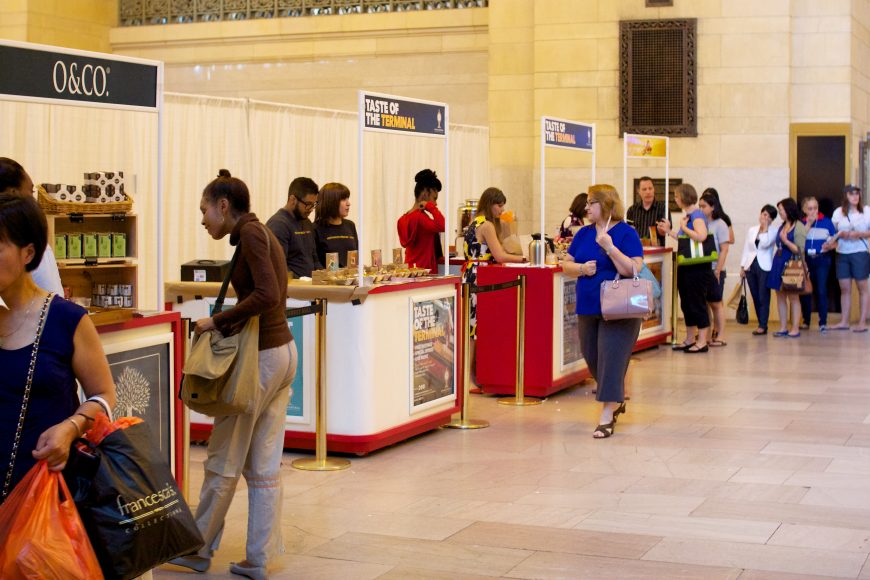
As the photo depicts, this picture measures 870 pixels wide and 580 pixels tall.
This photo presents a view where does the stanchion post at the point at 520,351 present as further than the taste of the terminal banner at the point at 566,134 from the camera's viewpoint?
No

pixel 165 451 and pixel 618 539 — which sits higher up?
pixel 165 451

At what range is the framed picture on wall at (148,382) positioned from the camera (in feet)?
16.4

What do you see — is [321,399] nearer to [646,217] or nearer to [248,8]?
[646,217]

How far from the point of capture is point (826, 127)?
15.4 m

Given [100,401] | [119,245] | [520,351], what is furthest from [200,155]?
[100,401]

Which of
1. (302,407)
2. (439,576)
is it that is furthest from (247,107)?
(439,576)

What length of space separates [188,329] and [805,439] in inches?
168

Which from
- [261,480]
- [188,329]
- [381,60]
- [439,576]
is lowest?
[439,576]

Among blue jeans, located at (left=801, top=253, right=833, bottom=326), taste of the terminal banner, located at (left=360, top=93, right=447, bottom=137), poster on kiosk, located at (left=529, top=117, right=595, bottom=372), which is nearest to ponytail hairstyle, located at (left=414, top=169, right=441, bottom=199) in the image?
poster on kiosk, located at (left=529, top=117, right=595, bottom=372)

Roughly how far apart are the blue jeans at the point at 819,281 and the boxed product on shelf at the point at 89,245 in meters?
9.80

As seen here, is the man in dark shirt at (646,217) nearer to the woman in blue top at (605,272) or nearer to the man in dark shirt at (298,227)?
the woman in blue top at (605,272)

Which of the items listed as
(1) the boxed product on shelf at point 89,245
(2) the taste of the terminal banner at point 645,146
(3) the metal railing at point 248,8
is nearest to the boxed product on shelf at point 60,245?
(1) the boxed product on shelf at point 89,245

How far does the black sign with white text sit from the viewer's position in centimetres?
464

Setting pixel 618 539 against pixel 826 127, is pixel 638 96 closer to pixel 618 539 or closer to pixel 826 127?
pixel 826 127
